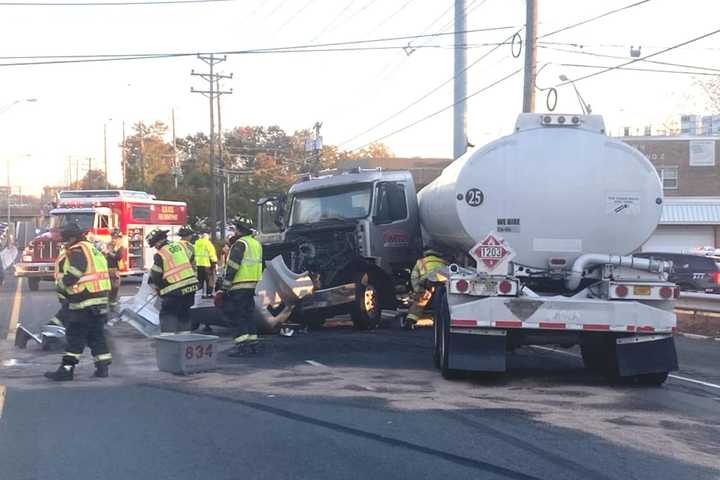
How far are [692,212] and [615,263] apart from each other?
122 ft

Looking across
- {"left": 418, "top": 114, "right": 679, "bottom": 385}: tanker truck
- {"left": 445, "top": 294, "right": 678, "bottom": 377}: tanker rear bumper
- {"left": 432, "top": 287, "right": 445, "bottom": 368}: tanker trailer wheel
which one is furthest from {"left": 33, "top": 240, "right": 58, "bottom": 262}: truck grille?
{"left": 445, "top": 294, "right": 678, "bottom": 377}: tanker rear bumper

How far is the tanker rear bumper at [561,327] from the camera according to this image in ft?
31.3

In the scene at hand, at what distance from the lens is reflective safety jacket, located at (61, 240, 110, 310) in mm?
9953

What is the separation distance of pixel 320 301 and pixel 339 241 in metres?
1.42

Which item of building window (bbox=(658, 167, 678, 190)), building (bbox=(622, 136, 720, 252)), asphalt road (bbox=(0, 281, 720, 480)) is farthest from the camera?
building window (bbox=(658, 167, 678, 190))

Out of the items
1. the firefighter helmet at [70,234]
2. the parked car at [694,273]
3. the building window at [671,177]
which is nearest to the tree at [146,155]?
the building window at [671,177]

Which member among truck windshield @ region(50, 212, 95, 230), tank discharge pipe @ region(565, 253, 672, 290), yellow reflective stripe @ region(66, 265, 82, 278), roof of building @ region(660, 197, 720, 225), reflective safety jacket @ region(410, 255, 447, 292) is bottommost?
reflective safety jacket @ region(410, 255, 447, 292)

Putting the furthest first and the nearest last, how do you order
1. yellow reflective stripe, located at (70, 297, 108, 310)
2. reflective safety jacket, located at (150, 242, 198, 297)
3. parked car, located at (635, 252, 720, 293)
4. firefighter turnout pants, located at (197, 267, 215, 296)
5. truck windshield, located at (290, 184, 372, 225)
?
parked car, located at (635, 252, 720, 293) → firefighter turnout pants, located at (197, 267, 215, 296) → truck windshield, located at (290, 184, 372, 225) → reflective safety jacket, located at (150, 242, 198, 297) → yellow reflective stripe, located at (70, 297, 108, 310)

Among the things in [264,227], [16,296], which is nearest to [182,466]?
[264,227]

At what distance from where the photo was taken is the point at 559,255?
10125mm

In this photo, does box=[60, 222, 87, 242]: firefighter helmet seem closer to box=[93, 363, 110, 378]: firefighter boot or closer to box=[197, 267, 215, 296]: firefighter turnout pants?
box=[93, 363, 110, 378]: firefighter boot

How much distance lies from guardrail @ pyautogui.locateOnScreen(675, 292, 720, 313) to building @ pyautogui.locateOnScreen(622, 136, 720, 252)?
94.7ft

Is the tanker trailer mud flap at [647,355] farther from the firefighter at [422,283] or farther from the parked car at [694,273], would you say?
the parked car at [694,273]

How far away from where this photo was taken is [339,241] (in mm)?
15820
